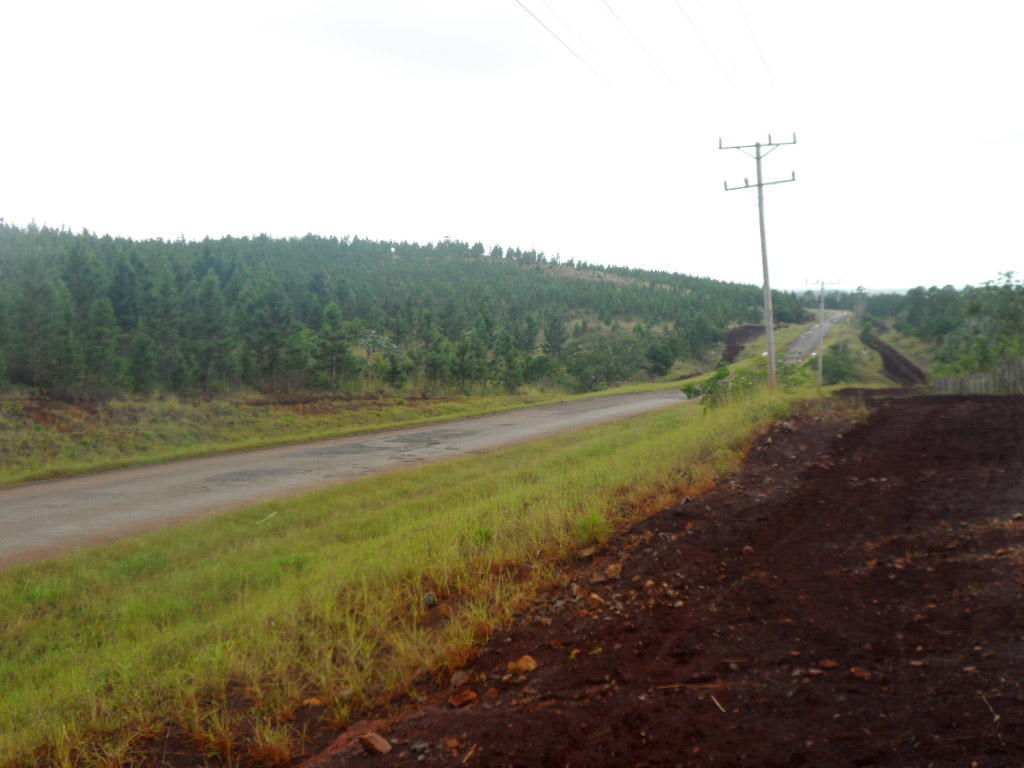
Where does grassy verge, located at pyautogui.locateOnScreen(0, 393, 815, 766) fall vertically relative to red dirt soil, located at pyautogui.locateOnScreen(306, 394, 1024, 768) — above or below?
below

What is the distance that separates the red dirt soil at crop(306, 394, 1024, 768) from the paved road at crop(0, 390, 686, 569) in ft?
25.1

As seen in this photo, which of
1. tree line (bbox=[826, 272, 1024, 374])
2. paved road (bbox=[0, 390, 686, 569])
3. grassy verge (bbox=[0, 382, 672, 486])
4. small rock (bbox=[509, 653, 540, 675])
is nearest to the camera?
small rock (bbox=[509, 653, 540, 675])

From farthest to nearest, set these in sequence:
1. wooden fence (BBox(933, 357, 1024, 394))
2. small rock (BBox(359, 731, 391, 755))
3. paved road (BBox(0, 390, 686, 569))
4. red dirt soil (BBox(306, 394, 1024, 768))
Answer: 1. wooden fence (BBox(933, 357, 1024, 394))
2. paved road (BBox(0, 390, 686, 569))
3. small rock (BBox(359, 731, 391, 755))
4. red dirt soil (BBox(306, 394, 1024, 768))

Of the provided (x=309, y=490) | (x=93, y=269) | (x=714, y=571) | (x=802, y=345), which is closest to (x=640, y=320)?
(x=802, y=345)

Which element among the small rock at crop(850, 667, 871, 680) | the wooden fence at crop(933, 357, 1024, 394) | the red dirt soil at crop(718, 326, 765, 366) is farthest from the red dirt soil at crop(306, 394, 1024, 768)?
the red dirt soil at crop(718, 326, 765, 366)

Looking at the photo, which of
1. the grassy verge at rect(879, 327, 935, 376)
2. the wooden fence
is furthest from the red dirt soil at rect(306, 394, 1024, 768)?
the grassy verge at rect(879, 327, 935, 376)

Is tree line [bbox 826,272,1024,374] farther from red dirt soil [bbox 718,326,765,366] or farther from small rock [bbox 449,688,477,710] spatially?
red dirt soil [bbox 718,326,765,366]

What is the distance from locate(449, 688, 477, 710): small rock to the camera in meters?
3.66

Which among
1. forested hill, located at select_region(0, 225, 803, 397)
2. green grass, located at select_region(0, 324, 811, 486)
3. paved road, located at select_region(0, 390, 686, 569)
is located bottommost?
paved road, located at select_region(0, 390, 686, 569)

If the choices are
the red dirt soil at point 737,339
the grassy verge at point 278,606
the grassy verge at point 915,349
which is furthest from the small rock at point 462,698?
the red dirt soil at point 737,339

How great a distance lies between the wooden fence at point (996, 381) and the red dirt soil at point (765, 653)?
17541 mm

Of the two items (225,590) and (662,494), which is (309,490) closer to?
(225,590)

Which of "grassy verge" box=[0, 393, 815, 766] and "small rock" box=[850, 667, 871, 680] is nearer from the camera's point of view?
"small rock" box=[850, 667, 871, 680]

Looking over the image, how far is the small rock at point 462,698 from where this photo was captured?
3664 millimetres
